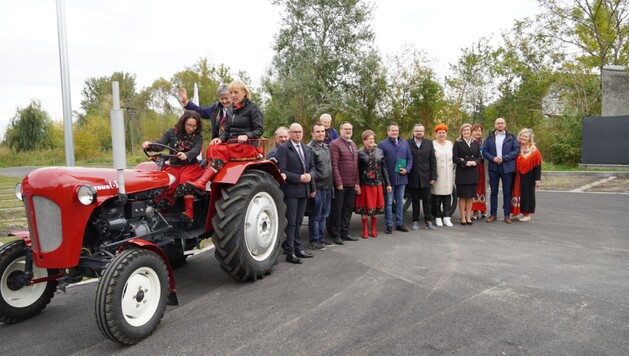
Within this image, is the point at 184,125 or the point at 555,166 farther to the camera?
the point at 555,166

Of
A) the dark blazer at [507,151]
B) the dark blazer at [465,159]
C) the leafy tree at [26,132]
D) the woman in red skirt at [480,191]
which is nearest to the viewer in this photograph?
the dark blazer at [465,159]

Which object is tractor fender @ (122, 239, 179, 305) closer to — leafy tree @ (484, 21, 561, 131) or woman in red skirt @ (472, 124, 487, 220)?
woman in red skirt @ (472, 124, 487, 220)

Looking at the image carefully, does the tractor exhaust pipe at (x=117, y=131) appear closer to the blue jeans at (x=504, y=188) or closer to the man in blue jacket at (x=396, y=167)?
the man in blue jacket at (x=396, y=167)

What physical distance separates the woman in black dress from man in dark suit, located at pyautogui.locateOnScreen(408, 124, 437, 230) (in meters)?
0.60

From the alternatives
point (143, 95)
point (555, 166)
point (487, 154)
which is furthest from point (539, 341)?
point (143, 95)

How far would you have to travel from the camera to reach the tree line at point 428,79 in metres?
20.6

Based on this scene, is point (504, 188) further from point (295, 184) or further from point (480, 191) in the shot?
point (295, 184)

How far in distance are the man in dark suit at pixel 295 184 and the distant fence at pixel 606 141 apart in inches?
614

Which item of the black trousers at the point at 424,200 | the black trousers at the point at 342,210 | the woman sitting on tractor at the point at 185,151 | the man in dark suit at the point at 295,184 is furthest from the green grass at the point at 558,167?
the woman sitting on tractor at the point at 185,151

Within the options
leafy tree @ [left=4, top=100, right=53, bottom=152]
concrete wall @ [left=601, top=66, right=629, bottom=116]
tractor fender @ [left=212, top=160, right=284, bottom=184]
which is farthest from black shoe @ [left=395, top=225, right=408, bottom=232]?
leafy tree @ [left=4, top=100, right=53, bottom=152]

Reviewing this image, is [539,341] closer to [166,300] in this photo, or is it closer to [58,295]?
[166,300]

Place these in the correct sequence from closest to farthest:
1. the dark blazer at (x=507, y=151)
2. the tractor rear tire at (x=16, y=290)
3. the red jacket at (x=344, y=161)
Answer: the tractor rear tire at (x=16, y=290) → the red jacket at (x=344, y=161) → the dark blazer at (x=507, y=151)

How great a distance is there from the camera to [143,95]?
1719 inches

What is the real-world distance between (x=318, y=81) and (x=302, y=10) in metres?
5.35
